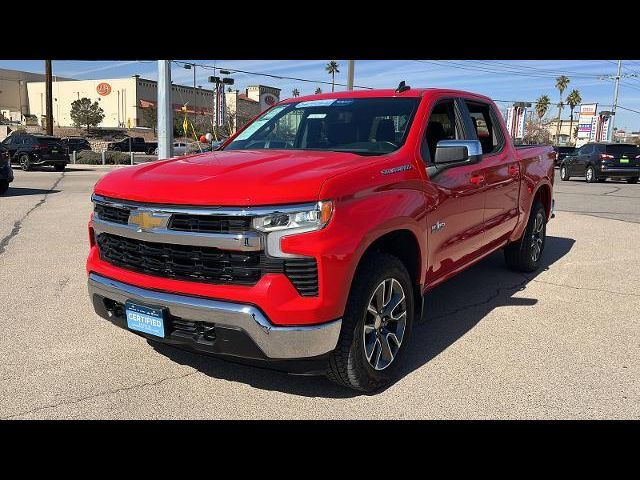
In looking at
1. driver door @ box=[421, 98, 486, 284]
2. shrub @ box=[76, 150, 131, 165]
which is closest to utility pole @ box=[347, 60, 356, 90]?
driver door @ box=[421, 98, 486, 284]

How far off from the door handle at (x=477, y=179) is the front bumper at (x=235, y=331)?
2.20 metres

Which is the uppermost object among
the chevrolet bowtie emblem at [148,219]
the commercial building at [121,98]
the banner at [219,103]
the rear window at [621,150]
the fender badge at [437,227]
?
the commercial building at [121,98]

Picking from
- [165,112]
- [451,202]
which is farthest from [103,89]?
[451,202]

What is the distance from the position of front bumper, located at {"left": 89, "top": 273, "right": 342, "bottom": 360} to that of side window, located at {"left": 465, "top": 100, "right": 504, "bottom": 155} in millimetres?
3167

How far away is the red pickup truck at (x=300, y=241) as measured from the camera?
9.80 ft

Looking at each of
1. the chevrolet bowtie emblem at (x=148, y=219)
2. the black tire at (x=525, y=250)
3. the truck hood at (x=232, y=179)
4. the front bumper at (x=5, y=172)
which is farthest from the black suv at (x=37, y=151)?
the chevrolet bowtie emblem at (x=148, y=219)

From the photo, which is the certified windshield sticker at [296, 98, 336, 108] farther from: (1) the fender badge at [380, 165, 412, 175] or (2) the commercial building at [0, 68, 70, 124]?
(2) the commercial building at [0, 68, 70, 124]

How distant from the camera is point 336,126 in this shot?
452 centimetres

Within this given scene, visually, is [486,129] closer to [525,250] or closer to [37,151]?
[525,250]

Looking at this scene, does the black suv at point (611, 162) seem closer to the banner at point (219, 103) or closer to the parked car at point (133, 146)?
the banner at point (219, 103)

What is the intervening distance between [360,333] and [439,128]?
216 centimetres
